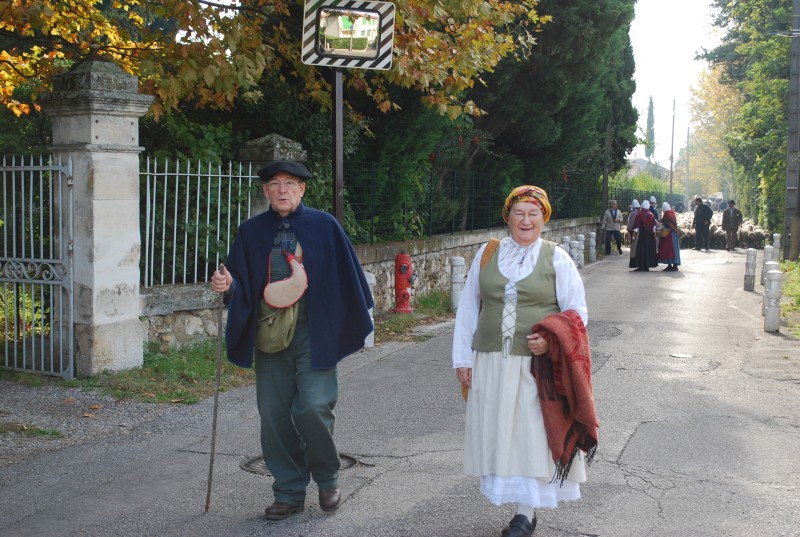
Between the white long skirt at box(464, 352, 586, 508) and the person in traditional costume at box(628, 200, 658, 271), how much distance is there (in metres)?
19.4

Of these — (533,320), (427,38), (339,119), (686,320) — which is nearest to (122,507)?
(533,320)

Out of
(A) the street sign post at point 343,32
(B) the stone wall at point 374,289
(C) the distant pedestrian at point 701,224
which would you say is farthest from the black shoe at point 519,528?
(C) the distant pedestrian at point 701,224

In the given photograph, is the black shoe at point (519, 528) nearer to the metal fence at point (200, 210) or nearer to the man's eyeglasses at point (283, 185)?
the man's eyeglasses at point (283, 185)

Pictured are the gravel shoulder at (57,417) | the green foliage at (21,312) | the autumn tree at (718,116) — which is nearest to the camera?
the gravel shoulder at (57,417)

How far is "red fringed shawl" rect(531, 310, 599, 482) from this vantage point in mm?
4613

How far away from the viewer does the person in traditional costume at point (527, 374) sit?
15.2 feet

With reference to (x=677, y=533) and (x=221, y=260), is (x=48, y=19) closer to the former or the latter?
(x=221, y=260)

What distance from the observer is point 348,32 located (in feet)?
28.0

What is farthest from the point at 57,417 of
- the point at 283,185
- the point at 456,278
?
the point at 456,278

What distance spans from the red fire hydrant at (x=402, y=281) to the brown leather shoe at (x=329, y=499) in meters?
8.52

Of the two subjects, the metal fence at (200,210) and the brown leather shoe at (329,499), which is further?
the metal fence at (200,210)

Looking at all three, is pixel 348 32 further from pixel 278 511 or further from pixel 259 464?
pixel 278 511

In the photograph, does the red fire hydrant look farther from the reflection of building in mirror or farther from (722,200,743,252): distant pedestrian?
(722,200,743,252): distant pedestrian

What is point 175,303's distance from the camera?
9258 millimetres
